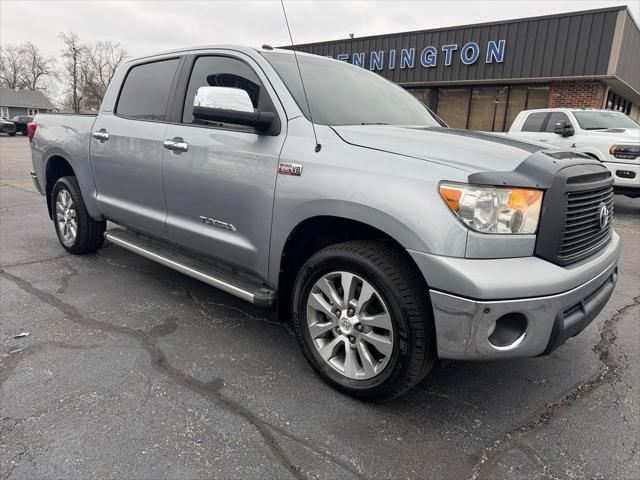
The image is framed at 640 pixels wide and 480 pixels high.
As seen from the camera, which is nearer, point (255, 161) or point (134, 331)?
point (255, 161)

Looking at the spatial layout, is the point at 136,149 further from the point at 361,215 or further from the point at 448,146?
the point at 448,146

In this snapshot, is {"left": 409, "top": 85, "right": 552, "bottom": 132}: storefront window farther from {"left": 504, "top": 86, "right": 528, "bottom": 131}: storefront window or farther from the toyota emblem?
the toyota emblem

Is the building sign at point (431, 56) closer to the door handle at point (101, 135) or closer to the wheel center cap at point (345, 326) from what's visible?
the door handle at point (101, 135)

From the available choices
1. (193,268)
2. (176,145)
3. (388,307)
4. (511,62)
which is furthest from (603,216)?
(511,62)

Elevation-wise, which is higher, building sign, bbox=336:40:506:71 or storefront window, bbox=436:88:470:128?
building sign, bbox=336:40:506:71

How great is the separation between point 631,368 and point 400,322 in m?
1.79

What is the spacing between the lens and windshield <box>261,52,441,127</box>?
2.89m

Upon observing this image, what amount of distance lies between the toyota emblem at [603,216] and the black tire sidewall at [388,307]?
4.08 ft

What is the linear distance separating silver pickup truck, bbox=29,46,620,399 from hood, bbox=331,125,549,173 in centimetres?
1

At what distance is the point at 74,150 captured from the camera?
4.51 metres

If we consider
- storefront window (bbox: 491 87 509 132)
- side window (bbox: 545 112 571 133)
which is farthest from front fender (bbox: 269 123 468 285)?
storefront window (bbox: 491 87 509 132)

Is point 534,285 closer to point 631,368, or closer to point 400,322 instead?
point 400,322

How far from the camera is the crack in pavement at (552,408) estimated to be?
6.97ft

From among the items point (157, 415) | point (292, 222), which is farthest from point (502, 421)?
point (157, 415)
